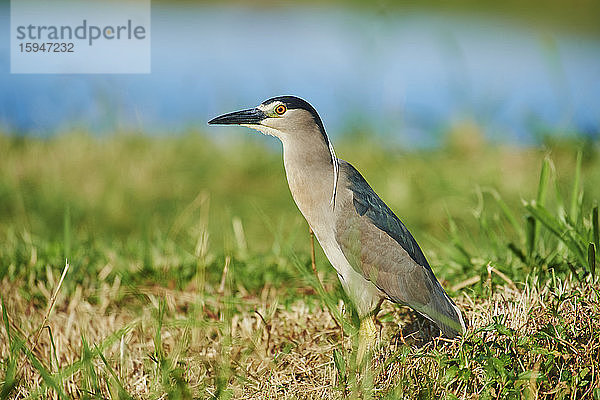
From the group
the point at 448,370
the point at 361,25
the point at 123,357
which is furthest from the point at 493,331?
the point at 361,25

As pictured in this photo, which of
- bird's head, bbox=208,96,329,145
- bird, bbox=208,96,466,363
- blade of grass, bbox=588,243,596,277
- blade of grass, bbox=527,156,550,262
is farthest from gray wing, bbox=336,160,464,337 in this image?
blade of grass, bbox=527,156,550,262

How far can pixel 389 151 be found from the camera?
21.5 ft

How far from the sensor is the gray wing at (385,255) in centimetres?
269

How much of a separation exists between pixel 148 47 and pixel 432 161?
2.65 meters

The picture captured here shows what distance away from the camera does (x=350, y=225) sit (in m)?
2.73

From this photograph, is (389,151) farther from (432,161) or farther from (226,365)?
(226,365)

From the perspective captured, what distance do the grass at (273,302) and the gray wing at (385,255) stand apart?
153 mm

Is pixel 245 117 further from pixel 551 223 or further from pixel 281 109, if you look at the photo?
pixel 551 223

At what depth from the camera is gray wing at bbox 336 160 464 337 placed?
8.81ft

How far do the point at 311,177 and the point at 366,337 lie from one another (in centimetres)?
63

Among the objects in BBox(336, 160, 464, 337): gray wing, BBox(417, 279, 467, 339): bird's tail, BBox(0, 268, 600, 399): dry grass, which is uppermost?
BBox(336, 160, 464, 337): gray wing

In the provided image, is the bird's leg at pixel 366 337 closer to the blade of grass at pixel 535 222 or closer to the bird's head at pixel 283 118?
the bird's head at pixel 283 118

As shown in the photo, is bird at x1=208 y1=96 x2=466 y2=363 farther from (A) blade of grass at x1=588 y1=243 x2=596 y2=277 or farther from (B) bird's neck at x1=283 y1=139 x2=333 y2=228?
(A) blade of grass at x1=588 y1=243 x2=596 y2=277

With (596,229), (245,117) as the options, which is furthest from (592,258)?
(245,117)
